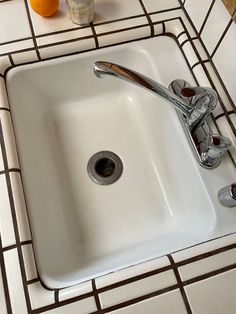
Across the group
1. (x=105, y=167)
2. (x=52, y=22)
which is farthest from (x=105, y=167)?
(x=52, y=22)

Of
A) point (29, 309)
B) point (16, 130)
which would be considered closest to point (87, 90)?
point (16, 130)

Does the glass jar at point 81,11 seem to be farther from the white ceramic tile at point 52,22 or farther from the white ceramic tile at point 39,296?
the white ceramic tile at point 39,296

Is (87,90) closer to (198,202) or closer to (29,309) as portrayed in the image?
(198,202)

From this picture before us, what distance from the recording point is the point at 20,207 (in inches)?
23.7

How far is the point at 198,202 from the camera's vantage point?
0.68 meters

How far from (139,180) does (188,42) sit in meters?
0.30

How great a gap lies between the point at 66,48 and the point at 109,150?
233 millimetres

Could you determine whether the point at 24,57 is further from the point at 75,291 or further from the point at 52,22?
the point at 75,291

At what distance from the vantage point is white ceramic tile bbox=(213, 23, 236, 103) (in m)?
0.64

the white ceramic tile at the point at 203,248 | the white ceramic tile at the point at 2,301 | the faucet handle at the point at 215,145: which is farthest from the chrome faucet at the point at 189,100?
→ the white ceramic tile at the point at 2,301

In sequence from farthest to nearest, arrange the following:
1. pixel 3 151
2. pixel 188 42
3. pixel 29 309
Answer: pixel 188 42 < pixel 3 151 < pixel 29 309

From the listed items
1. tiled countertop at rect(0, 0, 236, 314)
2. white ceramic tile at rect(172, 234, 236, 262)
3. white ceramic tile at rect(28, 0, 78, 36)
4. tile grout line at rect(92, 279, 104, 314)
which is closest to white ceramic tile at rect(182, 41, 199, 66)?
tiled countertop at rect(0, 0, 236, 314)

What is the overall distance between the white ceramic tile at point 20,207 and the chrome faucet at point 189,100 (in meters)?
0.23

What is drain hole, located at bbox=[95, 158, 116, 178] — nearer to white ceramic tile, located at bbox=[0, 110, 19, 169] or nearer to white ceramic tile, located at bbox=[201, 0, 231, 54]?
white ceramic tile, located at bbox=[0, 110, 19, 169]
